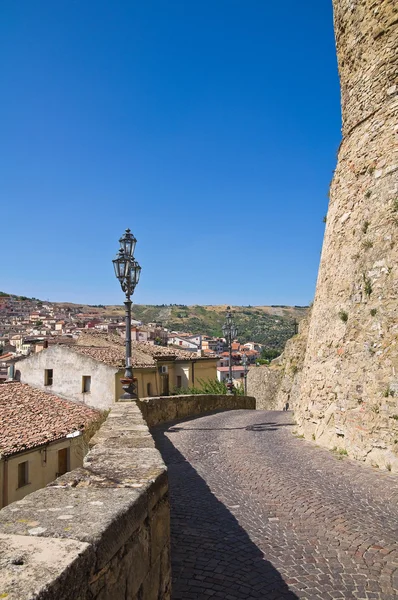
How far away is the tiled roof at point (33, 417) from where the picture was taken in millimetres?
16219

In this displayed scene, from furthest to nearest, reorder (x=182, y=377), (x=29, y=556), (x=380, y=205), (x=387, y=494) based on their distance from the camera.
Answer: (x=182, y=377) < (x=380, y=205) < (x=387, y=494) < (x=29, y=556)

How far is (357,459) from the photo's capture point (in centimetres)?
870

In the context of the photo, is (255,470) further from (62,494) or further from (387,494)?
(62,494)

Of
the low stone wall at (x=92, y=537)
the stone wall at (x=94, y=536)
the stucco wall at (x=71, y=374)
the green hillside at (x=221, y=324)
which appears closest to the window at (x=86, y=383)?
the stucco wall at (x=71, y=374)

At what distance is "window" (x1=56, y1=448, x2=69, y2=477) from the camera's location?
58.8ft

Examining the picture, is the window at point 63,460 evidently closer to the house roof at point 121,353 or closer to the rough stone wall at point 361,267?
the house roof at point 121,353

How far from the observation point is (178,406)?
15.3 m

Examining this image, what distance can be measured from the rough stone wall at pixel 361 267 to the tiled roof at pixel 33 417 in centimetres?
→ 765

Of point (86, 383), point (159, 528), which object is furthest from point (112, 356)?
point (159, 528)

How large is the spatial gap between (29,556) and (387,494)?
607 cm

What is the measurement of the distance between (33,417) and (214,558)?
1728 centimetres

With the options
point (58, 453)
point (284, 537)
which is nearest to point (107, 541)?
point (284, 537)

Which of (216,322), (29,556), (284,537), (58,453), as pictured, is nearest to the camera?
(29,556)

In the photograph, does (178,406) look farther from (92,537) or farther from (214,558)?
(92,537)
